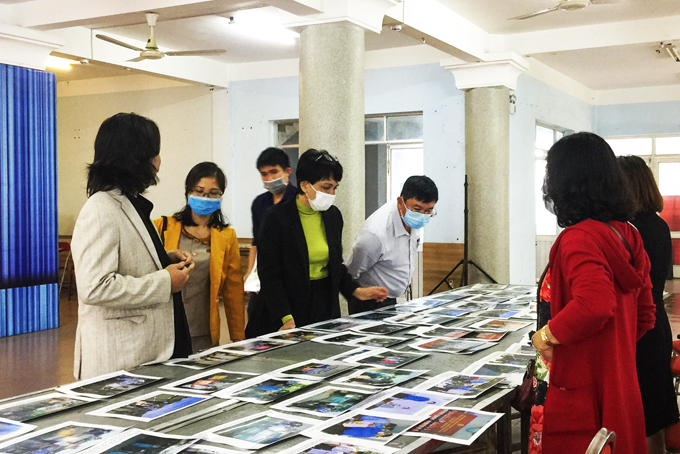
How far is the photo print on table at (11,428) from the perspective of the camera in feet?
5.74

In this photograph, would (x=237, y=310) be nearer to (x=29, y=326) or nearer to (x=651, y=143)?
(x=29, y=326)

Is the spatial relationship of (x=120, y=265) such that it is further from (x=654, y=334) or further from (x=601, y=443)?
(x=654, y=334)

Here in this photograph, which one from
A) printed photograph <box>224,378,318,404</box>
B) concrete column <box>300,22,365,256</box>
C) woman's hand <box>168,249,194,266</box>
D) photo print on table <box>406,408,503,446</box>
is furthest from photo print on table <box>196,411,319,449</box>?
concrete column <box>300,22,365,256</box>

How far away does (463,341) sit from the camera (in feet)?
9.62

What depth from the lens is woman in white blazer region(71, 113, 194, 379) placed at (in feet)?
7.59

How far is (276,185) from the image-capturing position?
15.2 feet

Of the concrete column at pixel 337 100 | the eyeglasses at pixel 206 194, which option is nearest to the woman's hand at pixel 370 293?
the eyeglasses at pixel 206 194

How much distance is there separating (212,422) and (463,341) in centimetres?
139

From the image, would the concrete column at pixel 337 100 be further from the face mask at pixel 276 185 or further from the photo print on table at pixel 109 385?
the photo print on table at pixel 109 385

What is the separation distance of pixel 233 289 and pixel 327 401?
157cm

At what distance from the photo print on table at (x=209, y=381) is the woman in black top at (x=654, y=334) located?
1442 millimetres

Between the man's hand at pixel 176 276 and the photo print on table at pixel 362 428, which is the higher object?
the man's hand at pixel 176 276

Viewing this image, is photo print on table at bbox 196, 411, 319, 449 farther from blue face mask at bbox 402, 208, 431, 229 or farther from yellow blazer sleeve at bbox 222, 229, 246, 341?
blue face mask at bbox 402, 208, 431, 229

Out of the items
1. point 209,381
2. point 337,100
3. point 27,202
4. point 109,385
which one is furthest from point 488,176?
point 109,385
